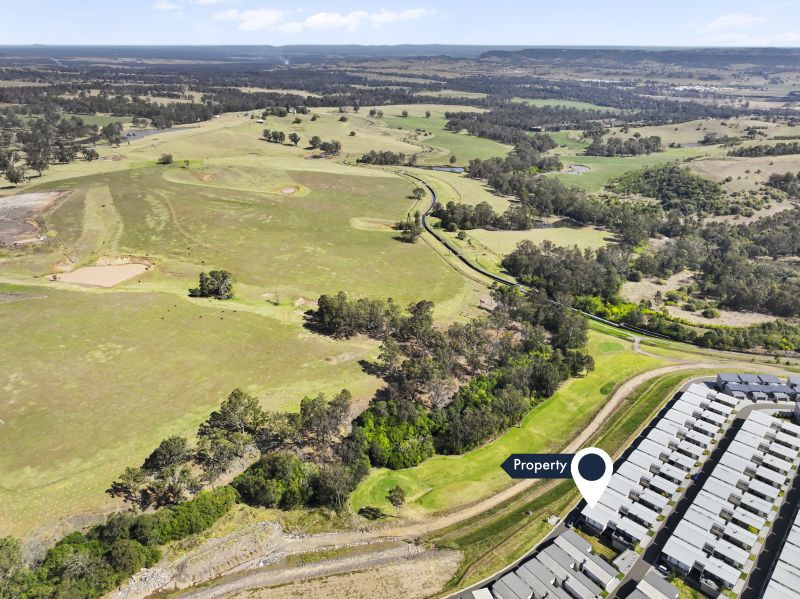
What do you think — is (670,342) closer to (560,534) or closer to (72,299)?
(560,534)

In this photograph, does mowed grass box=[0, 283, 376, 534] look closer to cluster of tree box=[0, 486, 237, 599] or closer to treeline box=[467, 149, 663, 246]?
cluster of tree box=[0, 486, 237, 599]

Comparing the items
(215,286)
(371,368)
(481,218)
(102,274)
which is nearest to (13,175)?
(102,274)

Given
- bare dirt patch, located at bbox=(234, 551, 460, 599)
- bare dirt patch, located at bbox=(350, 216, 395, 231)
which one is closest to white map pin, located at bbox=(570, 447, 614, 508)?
bare dirt patch, located at bbox=(234, 551, 460, 599)

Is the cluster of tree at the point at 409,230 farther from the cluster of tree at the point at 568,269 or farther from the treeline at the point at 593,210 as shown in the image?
the treeline at the point at 593,210

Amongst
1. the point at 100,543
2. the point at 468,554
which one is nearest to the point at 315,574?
the point at 468,554

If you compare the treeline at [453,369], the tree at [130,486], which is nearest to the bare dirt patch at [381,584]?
the treeline at [453,369]

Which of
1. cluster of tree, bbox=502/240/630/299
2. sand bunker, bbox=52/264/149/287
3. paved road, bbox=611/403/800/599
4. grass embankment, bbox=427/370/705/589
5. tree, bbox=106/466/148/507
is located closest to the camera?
paved road, bbox=611/403/800/599
